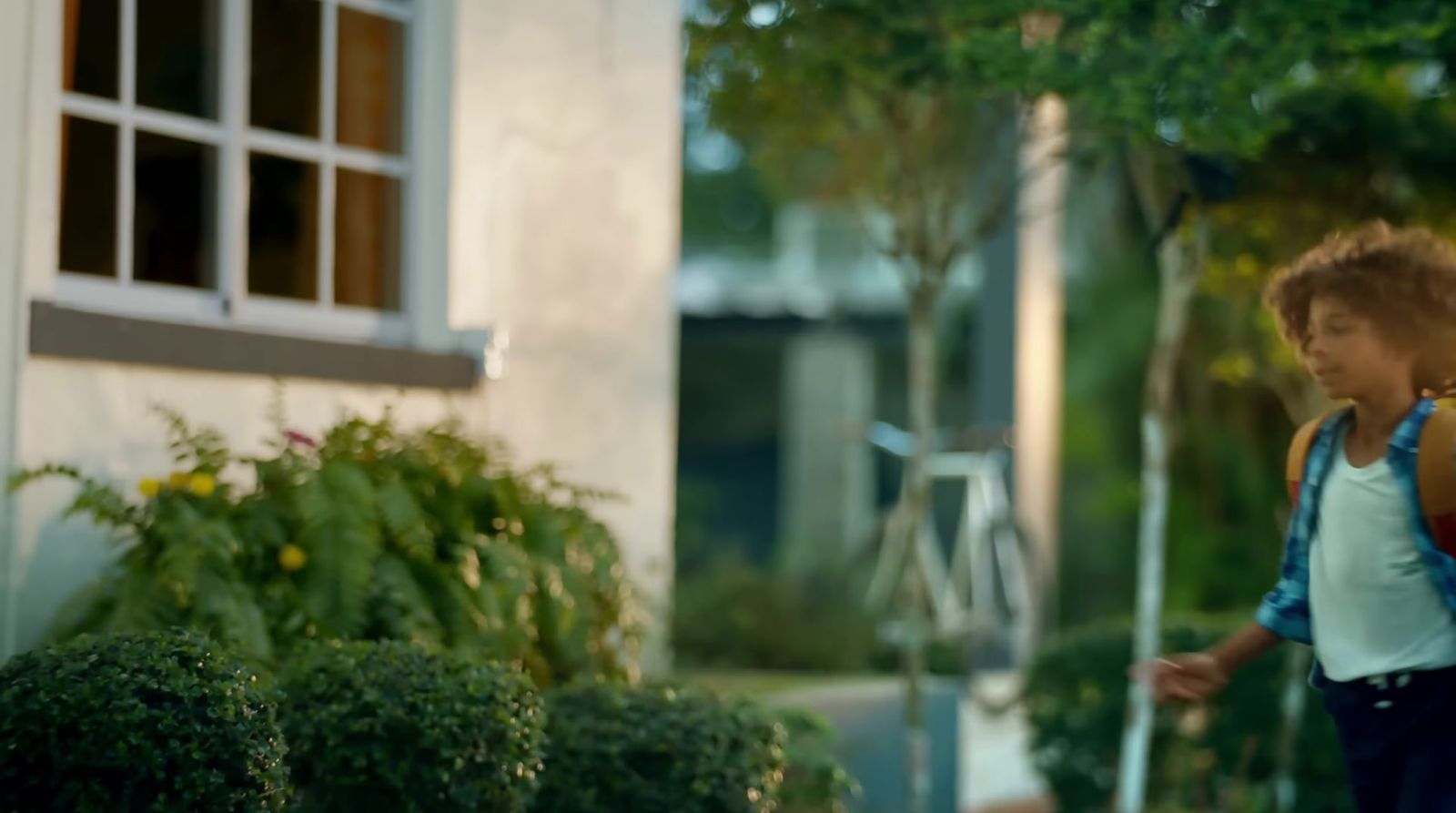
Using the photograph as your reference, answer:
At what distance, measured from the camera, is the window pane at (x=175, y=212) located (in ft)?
19.3

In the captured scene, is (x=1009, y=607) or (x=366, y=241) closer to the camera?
(x=366, y=241)

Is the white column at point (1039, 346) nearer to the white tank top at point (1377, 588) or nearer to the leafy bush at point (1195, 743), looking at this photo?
the leafy bush at point (1195, 743)

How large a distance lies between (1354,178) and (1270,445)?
609 centimetres

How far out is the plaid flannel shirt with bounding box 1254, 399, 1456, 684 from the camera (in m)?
3.84

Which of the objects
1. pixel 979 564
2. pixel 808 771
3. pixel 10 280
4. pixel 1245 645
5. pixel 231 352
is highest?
pixel 10 280

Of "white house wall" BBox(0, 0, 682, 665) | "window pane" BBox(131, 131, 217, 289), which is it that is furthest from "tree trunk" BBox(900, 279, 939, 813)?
"window pane" BBox(131, 131, 217, 289)

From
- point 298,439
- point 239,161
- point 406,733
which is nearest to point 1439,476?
point 406,733

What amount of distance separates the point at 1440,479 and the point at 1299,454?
1.37 feet

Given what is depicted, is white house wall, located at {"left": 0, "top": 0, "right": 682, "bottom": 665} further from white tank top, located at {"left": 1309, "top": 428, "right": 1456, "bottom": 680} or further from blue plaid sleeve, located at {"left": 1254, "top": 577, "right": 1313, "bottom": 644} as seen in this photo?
white tank top, located at {"left": 1309, "top": 428, "right": 1456, "bottom": 680}

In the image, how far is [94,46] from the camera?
226 inches

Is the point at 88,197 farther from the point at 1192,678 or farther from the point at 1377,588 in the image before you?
the point at 1377,588

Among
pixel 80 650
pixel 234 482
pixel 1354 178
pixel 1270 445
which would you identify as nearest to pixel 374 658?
pixel 80 650

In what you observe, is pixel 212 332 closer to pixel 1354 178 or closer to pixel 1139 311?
pixel 1354 178

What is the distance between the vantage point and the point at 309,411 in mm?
6113
